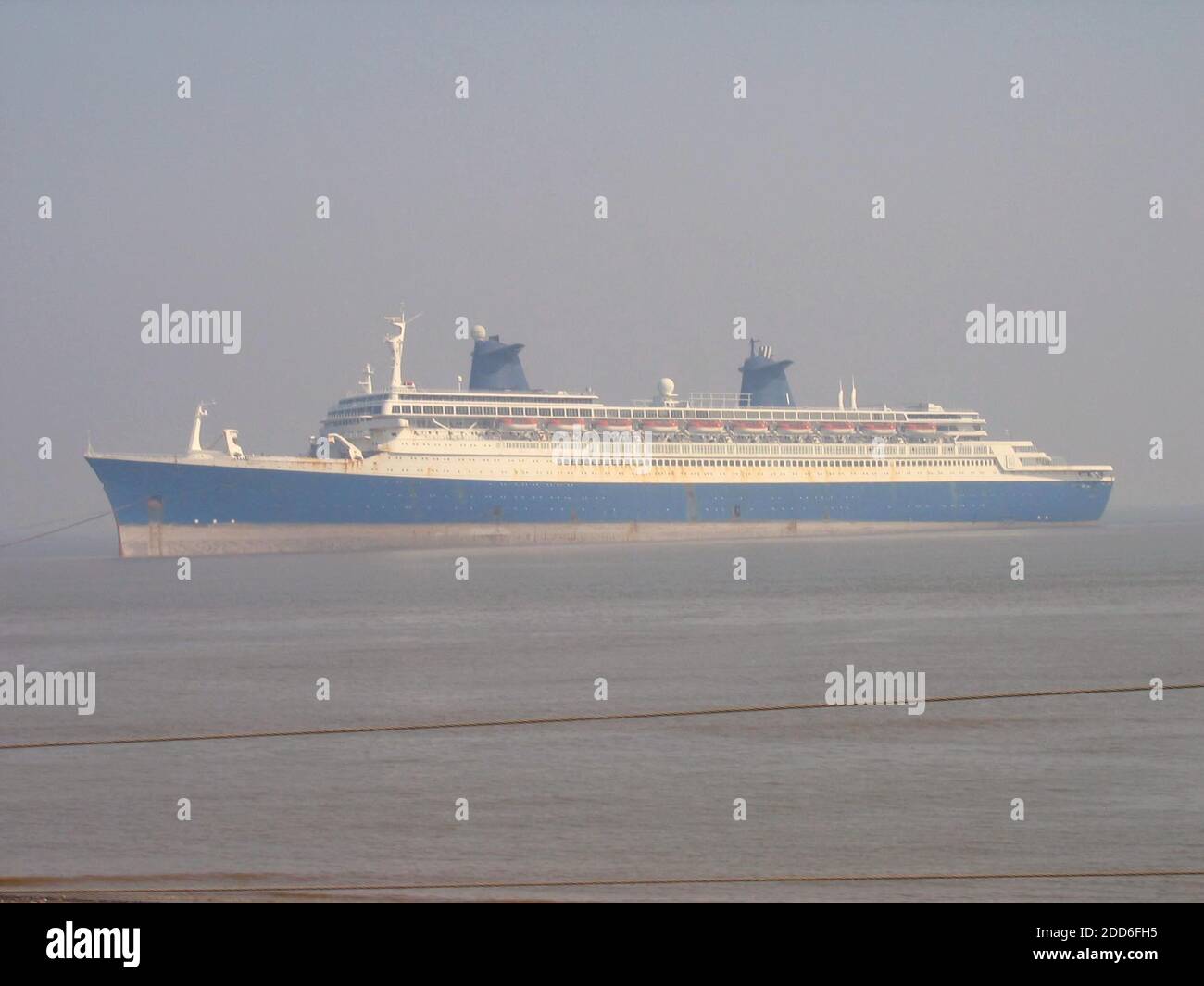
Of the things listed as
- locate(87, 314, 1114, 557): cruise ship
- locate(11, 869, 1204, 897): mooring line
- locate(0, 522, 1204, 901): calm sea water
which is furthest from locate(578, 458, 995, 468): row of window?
locate(11, 869, 1204, 897): mooring line

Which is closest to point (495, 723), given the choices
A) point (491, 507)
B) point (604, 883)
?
point (604, 883)

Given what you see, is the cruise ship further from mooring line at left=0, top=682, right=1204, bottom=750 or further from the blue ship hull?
mooring line at left=0, top=682, right=1204, bottom=750

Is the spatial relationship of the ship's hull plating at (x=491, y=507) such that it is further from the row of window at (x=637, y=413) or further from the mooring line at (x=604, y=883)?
the mooring line at (x=604, y=883)

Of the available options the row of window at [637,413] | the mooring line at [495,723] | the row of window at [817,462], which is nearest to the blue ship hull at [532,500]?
the row of window at [817,462]

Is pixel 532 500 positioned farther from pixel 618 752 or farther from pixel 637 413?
pixel 618 752
